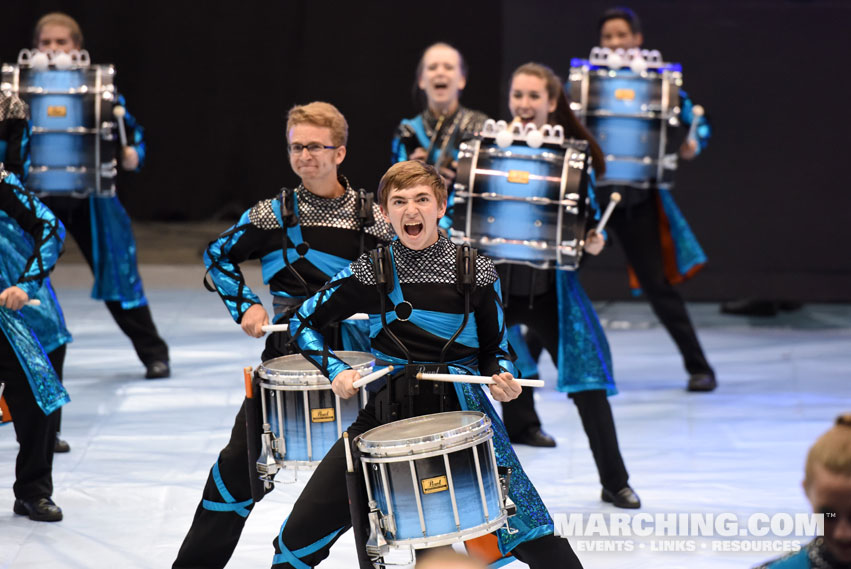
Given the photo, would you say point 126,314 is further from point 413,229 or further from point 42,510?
point 413,229

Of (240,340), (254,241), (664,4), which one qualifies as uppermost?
(664,4)

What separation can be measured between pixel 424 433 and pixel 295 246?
957 mm

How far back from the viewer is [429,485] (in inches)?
113

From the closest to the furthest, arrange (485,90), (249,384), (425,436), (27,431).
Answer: (425,436), (249,384), (27,431), (485,90)

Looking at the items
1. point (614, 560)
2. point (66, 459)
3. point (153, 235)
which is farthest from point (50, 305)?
point (153, 235)

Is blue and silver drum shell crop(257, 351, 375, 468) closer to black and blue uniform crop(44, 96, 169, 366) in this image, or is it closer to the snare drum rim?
the snare drum rim

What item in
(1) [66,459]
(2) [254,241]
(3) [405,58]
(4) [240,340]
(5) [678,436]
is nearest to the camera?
(2) [254,241]

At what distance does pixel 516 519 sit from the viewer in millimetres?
3066

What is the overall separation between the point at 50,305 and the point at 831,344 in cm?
448

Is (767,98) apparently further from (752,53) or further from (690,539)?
(690,539)

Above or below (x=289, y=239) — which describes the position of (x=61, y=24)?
above

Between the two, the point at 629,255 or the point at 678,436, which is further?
the point at 629,255

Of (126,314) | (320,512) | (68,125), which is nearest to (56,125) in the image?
(68,125)

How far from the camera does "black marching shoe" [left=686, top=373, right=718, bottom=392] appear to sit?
620cm
